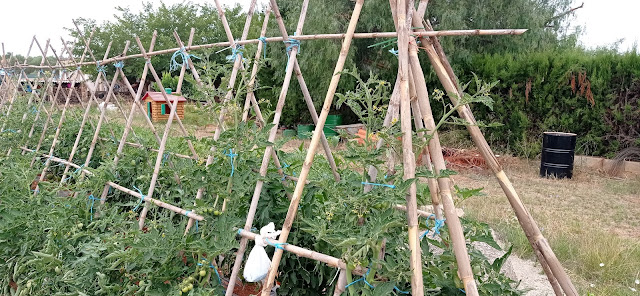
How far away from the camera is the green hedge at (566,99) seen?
769cm

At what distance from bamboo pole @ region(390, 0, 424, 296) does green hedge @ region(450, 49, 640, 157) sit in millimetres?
6689

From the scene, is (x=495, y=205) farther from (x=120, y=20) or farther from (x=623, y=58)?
(x=120, y=20)

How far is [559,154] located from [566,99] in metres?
1.36

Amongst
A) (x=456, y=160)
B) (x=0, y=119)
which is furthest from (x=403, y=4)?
(x=456, y=160)

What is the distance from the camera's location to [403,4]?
5.77ft

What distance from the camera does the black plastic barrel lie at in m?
7.15

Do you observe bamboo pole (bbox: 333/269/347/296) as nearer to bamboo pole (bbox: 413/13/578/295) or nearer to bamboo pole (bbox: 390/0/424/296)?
bamboo pole (bbox: 390/0/424/296)

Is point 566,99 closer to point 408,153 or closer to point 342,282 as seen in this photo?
point 408,153

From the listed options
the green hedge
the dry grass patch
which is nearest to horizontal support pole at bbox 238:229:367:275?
the dry grass patch

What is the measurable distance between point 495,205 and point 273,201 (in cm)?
387

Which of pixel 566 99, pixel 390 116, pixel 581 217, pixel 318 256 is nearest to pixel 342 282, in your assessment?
pixel 318 256

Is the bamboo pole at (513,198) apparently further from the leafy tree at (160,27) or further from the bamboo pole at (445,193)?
the leafy tree at (160,27)

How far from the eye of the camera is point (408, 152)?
1.66 meters

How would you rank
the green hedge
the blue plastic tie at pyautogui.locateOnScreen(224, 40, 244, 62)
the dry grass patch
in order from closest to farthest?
the blue plastic tie at pyautogui.locateOnScreen(224, 40, 244, 62) < the dry grass patch < the green hedge
